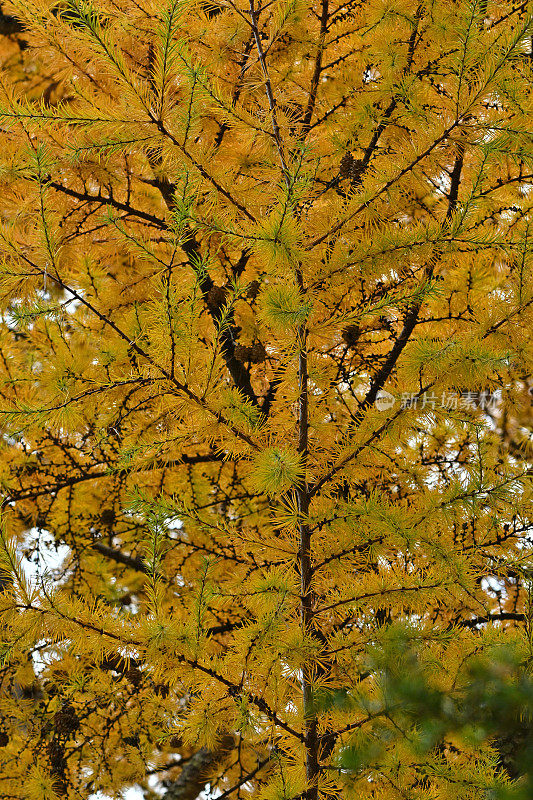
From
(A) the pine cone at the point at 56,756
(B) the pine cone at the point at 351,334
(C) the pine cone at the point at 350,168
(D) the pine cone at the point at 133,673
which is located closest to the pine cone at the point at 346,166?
(C) the pine cone at the point at 350,168

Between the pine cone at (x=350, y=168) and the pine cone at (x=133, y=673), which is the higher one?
the pine cone at (x=350, y=168)

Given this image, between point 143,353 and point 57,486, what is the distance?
1792 mm

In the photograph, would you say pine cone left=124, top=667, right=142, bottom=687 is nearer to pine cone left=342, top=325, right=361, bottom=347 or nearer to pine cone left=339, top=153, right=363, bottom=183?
pine cone left=342, top=325, right=361, bottom=347

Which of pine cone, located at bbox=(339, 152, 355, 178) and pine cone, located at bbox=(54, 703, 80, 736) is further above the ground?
pine cone, located at bbox=(339, 152, 355, 178)

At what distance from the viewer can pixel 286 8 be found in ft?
6.21

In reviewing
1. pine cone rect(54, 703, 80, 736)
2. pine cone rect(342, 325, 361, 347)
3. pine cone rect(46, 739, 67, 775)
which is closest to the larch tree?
pine cone rect(342, 325, 361, 347)

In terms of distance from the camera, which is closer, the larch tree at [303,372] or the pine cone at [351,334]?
the larch tree at [303,372]

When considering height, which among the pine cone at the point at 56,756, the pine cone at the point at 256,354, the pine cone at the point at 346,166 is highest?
the pine cone at the point at 346,166

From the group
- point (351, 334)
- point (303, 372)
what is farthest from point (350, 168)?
point (351, 334)

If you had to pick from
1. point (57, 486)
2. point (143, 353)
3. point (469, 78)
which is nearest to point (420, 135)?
point (469, 78)

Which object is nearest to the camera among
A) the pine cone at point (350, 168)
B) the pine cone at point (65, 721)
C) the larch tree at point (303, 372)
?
the larch tree at point (303, 372)

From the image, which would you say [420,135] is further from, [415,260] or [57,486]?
[57,486]

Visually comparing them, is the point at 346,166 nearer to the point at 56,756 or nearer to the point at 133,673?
the point at 133,673

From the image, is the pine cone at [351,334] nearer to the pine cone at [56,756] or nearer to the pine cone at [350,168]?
the pine cone at [350,168]
